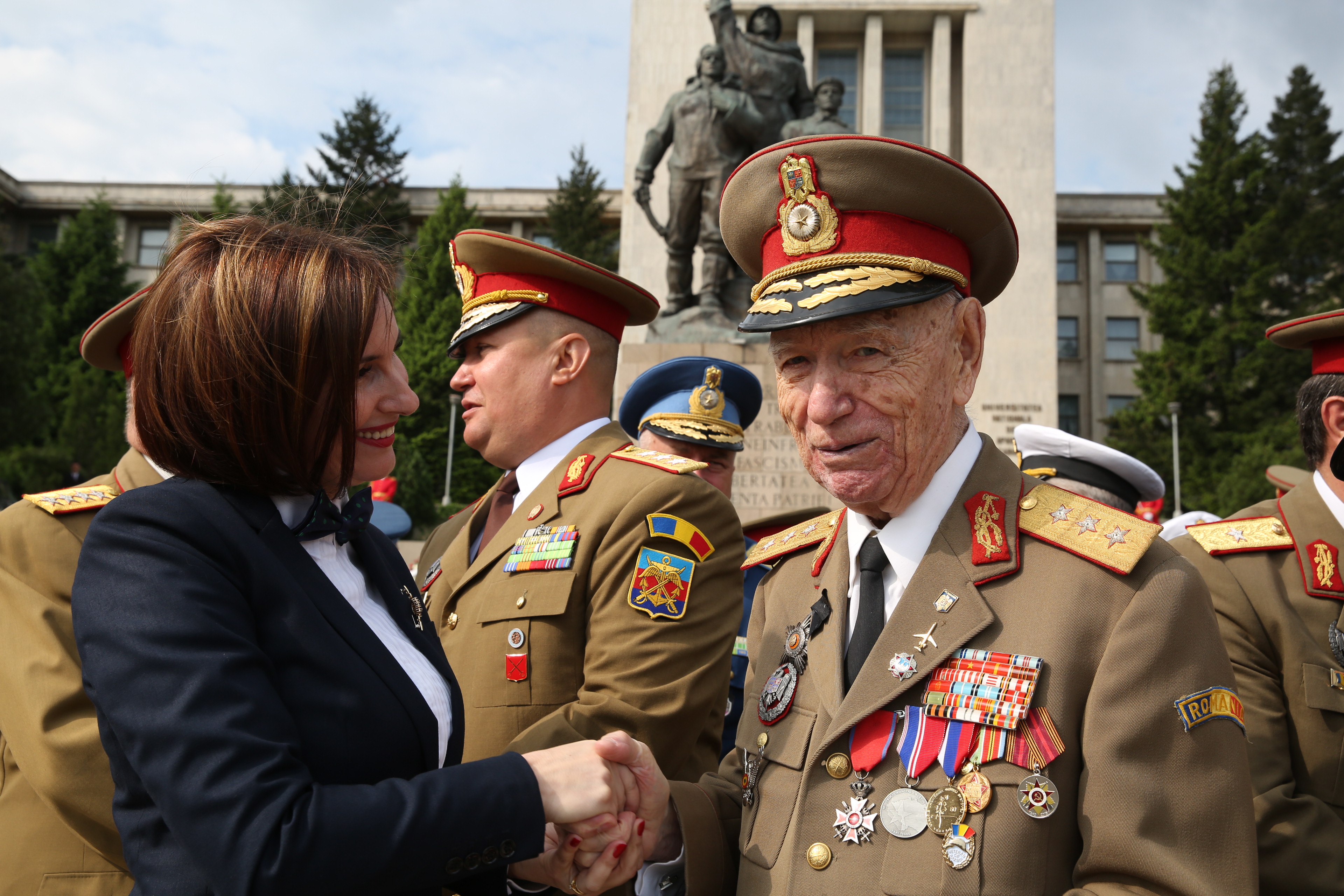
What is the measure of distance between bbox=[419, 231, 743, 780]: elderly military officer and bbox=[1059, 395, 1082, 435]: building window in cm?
4253

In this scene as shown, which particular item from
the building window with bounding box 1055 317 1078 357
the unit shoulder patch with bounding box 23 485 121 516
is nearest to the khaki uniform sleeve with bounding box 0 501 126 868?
the unit shoulder patch with bounding box 23 485 121 516

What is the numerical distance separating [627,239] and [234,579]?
93.0ft

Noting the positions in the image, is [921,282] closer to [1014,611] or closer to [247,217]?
[1014,611]

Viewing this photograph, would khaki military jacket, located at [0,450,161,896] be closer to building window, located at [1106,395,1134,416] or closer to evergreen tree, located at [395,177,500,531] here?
evergreen tree, located at [395,177,500,531]

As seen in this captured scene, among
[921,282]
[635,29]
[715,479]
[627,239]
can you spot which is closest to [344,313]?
[921,282]

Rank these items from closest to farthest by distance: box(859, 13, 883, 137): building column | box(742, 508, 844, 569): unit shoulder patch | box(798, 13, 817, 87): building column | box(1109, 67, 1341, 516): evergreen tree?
box(742, 508, 844, 569): unit shoulder patch
box(798, 13, 817, 87): building column
box(859, 13, 883, 137): building column
box(1109, 67, 1341, 516): evergreen tree

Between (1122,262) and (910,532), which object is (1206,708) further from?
(1122,262)

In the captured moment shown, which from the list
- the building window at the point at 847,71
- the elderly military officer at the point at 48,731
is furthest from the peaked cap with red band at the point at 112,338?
the building window at the point at 847,71

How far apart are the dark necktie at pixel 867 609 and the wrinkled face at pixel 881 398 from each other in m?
0.10

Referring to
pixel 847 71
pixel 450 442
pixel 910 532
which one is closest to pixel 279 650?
pixel 910 532

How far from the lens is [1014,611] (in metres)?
1.91

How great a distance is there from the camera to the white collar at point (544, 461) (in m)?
3.50

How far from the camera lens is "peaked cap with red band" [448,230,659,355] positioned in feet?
11.8

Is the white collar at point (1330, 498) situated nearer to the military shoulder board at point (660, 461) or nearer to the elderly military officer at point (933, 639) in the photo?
the elderly military officer at point (933, 639)
